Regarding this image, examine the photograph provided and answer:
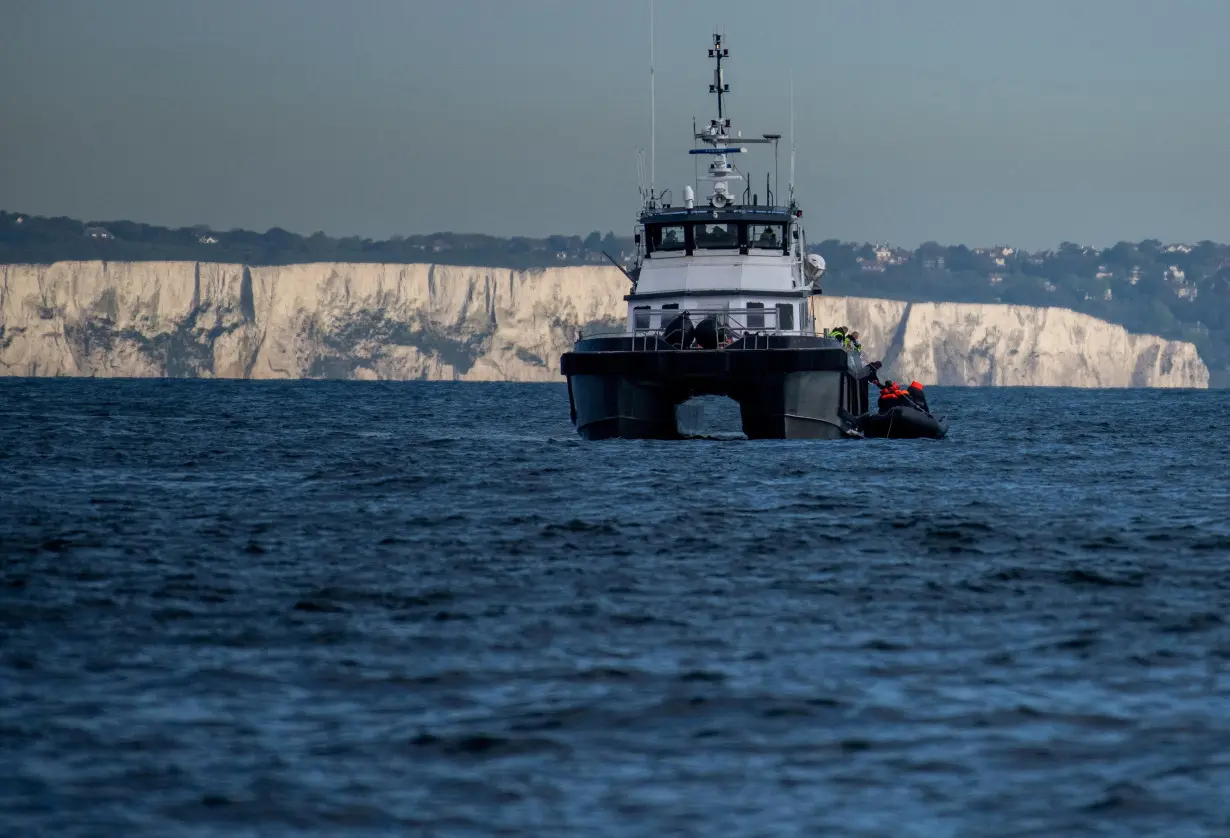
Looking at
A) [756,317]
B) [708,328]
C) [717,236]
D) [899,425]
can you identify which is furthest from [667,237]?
[899,425]

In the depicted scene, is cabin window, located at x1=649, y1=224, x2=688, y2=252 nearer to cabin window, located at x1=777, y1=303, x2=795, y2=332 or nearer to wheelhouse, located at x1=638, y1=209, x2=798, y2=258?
wheelhouse, located at x1=638, y1=209, x2=798, y2=258

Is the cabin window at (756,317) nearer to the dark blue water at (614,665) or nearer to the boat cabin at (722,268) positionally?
the boat cabin at (722,268)

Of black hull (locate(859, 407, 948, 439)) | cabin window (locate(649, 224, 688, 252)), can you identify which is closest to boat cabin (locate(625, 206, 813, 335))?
cabin window (locate(649, 224, 688, 252))

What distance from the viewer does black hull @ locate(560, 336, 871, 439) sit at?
35125 millimetres

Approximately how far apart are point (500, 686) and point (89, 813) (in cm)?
332

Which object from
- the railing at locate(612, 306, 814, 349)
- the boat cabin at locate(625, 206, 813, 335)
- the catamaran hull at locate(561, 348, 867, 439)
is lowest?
the catamaran hull at locate(561, 348, 867, 439)

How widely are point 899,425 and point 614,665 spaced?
31.5m

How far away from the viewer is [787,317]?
39875 millimetres

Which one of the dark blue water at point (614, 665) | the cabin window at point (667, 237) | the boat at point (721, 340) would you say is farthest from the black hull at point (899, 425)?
the dark blue water at point (614, 665)

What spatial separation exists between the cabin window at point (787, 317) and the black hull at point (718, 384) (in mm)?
1910

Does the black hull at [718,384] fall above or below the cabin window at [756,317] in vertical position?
below

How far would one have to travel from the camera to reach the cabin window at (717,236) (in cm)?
4150

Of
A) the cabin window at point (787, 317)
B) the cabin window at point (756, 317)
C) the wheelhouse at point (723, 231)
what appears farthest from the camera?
the wheelhouse at point (723, 231)

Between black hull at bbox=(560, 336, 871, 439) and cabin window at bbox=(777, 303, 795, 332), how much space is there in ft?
6.27
